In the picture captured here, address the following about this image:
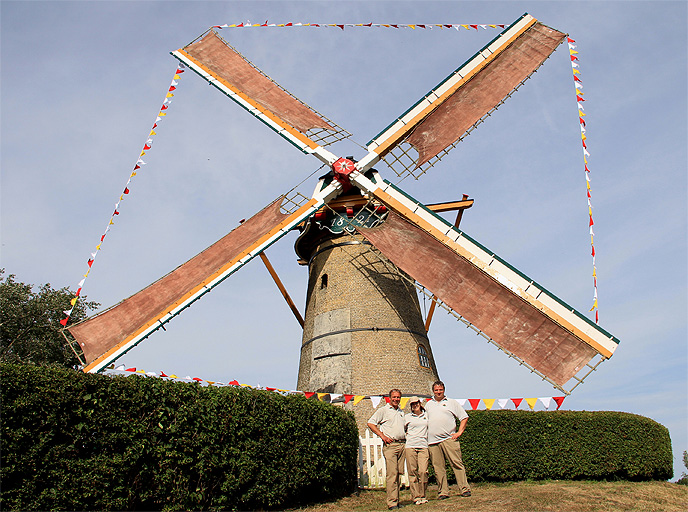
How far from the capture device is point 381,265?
40.5 ft

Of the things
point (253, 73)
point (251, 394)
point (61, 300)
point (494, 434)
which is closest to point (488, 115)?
point (253, 73)

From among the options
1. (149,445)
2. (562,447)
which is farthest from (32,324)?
(562,447)

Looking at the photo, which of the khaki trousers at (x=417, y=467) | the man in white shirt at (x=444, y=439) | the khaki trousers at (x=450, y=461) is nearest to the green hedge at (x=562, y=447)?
the man in white shirt at (x=444, y=439)

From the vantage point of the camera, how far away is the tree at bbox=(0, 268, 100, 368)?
17.3 m

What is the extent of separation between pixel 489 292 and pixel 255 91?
8074 mm

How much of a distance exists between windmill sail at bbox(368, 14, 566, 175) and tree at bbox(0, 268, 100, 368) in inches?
513

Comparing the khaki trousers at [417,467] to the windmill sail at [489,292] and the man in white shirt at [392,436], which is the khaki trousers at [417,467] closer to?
the man in white shirt at [392,436]

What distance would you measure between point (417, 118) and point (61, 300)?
14.1 m

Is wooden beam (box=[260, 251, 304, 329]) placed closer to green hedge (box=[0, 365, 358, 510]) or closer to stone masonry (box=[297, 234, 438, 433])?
stone masonry (box=[297, 234, 438, 433])

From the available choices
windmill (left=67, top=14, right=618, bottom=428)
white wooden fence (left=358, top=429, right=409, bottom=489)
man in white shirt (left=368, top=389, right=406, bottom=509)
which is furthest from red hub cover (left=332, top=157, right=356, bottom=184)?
man in white shirt (left=368, top=389, right=406, bottom=509)

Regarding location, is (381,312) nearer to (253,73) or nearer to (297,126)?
(297,126)

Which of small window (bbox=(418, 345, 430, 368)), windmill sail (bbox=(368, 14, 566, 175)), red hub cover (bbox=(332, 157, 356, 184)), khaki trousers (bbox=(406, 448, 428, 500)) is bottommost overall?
khaki trousers (bbox=(406, 448, 428, 500))

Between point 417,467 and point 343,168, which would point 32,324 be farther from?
point 417,467

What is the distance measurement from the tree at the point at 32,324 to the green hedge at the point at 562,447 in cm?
1437
